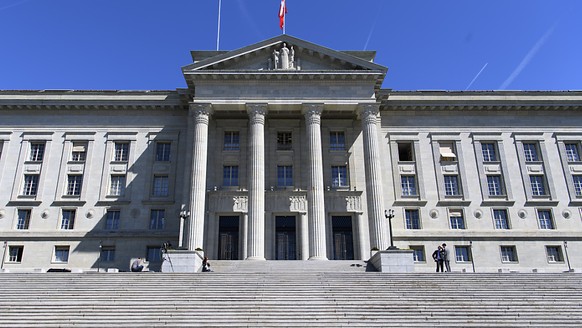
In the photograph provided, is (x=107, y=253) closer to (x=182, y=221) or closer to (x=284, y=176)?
(x=182, y=221)

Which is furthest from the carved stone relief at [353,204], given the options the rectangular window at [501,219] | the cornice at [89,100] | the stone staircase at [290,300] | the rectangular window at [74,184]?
the rectangular window at [74,184]

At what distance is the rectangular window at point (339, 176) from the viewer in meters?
39.8

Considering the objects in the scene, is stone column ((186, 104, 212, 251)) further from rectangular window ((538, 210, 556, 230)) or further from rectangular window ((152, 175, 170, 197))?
rectangular window ((538, 210, 556, 230))

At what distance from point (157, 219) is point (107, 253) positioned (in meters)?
4.82

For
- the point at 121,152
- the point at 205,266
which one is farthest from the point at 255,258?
the point at 121,152

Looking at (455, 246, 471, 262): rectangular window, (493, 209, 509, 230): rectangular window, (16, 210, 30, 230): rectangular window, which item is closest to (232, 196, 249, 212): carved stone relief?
(16, 210, 30, 230): rectangular window

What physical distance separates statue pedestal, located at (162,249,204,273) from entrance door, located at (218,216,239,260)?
25.5 ft

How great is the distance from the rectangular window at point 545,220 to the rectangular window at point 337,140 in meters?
18.1

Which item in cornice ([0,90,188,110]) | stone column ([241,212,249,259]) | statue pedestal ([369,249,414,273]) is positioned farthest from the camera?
cornice ([0,90,188,110])

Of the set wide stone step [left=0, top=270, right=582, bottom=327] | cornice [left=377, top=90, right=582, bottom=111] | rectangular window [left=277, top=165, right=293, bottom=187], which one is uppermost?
cornice [left=377, top=90, right=582, bottom=111]

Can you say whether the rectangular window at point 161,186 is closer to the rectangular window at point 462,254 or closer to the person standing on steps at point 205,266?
the person standing on steps at point 205,266

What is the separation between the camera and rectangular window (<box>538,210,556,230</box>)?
39584 mm

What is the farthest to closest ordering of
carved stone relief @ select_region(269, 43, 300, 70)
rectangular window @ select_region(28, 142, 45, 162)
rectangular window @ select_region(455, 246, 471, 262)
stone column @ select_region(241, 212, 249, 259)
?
rectangular window @ select_region(28, 142, 45, 162) → carved stone relief @ select_region(269, 43, 300, 70) → rectangular window @ select_region(455, 246, 471, 262) → stone column @ select_region(241, 212, 249, 259)

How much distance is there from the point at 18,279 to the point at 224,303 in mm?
12481
